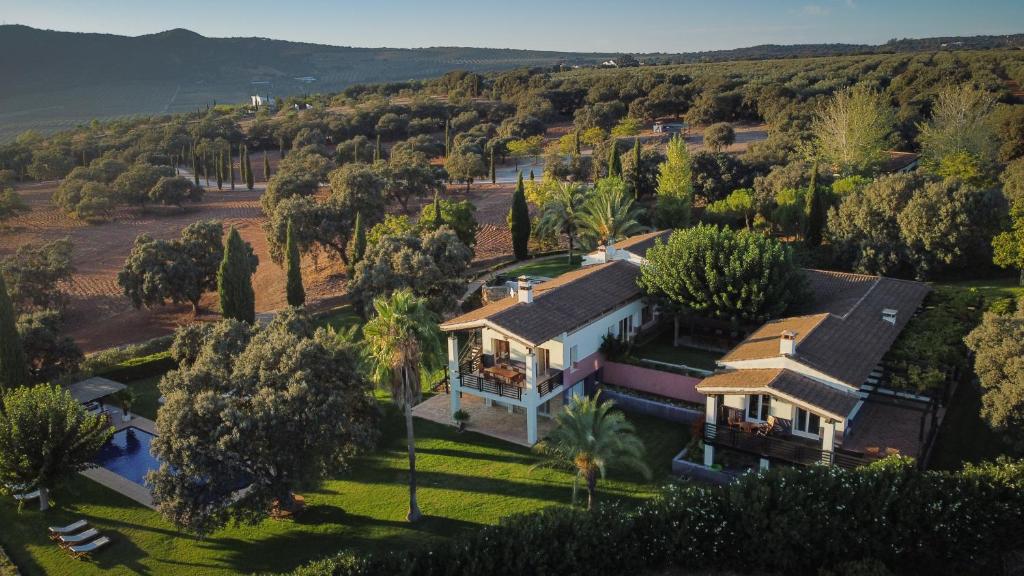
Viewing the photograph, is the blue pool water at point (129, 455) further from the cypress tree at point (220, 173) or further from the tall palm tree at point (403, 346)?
the cypress tree at point (220, 173)

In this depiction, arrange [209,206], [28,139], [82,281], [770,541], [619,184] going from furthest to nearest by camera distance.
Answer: [28,139], [209,206], [82,281], [619,184], [770,541]

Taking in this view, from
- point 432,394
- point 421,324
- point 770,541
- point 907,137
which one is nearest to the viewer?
point 770,541

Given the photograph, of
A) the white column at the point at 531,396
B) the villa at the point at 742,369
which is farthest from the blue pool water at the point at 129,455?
the white column at the point at 531,396

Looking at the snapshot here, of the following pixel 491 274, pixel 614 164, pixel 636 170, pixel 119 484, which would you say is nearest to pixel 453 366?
pixel 119 484

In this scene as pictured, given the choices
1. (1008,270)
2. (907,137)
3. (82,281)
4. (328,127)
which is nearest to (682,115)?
(907,137)

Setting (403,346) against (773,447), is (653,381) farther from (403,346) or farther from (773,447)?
(403,346)

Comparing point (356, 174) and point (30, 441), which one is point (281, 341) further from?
point (356, 174)
